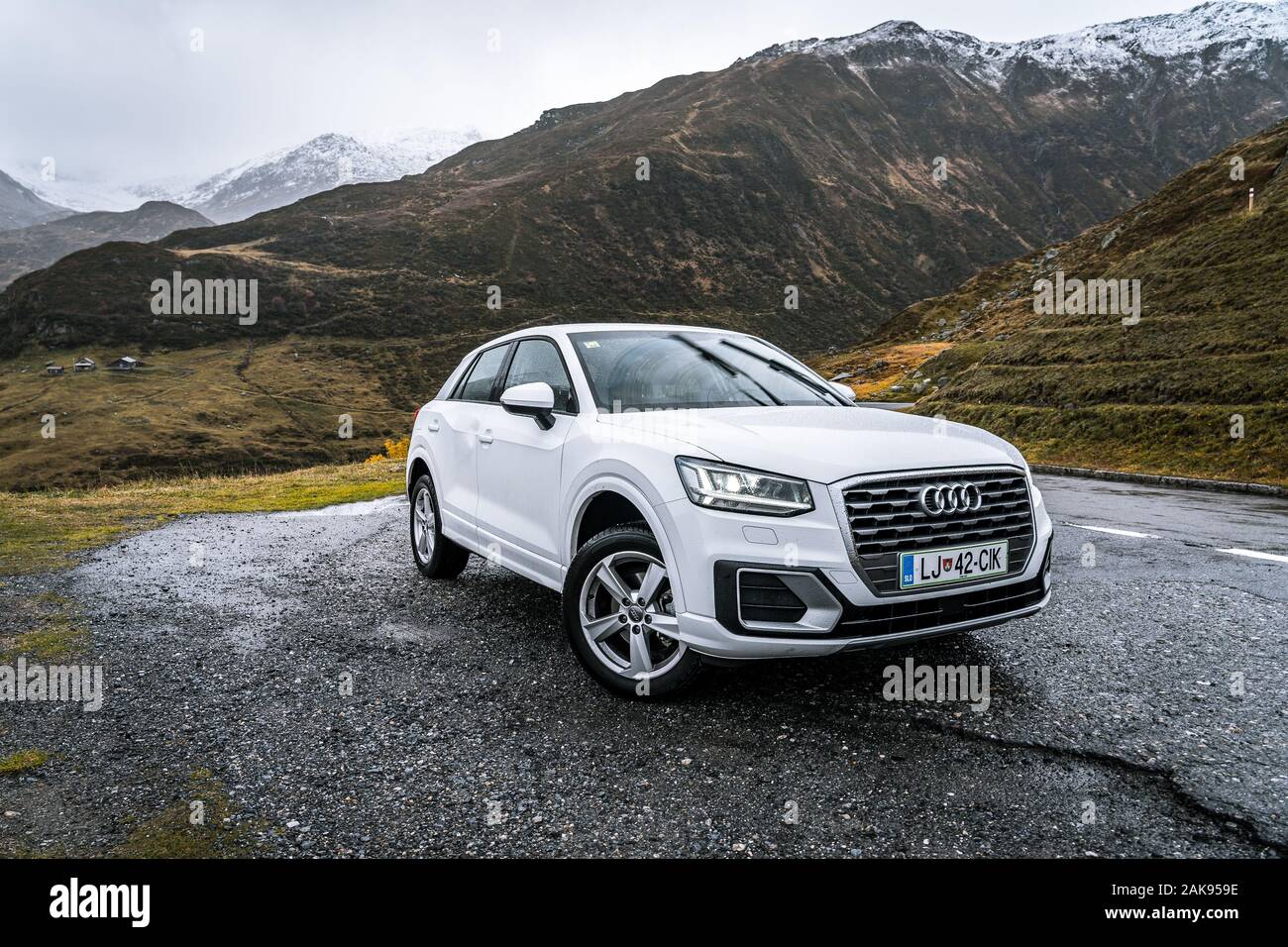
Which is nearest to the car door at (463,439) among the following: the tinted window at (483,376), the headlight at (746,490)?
the tinted window at (483,376)

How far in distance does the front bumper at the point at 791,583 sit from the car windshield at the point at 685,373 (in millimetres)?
1149

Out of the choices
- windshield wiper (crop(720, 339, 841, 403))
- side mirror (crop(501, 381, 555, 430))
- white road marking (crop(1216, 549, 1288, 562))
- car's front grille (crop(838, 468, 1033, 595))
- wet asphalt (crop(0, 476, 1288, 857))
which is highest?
windshield wiper (crop(720, 339, 841, 403))

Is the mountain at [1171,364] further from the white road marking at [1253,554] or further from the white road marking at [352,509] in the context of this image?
the white road marking at [352,509]

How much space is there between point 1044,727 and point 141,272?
5644 inches

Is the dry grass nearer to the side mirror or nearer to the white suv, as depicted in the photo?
the side mirror

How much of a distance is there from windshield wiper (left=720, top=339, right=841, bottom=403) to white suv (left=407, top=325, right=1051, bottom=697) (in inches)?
2.0

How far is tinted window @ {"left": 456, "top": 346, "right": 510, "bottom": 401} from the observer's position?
5.77 m

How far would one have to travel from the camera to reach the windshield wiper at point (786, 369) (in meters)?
5.08

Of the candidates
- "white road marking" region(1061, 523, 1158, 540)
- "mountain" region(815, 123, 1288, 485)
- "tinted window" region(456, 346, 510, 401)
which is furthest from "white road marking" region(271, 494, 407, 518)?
"mountain" region(815, 123, 1288, 485)

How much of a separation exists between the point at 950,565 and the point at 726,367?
1921mm

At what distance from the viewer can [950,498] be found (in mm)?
3521

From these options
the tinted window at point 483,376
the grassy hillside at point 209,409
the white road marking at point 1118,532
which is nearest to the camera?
the tinted window at point 483,376
